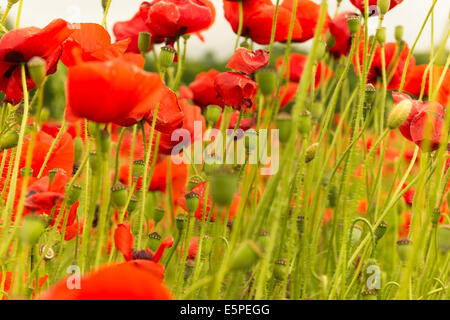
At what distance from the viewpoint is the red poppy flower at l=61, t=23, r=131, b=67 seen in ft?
1.69

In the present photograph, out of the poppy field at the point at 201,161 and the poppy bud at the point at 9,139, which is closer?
the poppy field at the point at 201,161

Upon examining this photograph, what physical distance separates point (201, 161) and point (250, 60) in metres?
0.20

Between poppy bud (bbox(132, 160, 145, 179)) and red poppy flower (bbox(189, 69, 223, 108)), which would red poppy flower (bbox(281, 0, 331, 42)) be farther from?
poppy bud (bbox(132, 160, 145, 179))

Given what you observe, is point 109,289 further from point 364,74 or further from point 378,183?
point 378,183

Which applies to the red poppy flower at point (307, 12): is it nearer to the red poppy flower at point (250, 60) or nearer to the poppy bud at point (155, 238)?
the red poppy flower at point (250, 60)

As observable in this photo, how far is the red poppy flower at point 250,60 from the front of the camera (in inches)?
24.2

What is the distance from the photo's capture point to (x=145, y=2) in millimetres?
770

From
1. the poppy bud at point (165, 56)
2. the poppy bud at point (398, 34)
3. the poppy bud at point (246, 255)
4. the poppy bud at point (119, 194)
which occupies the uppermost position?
the poppy bud at point (398, 34)

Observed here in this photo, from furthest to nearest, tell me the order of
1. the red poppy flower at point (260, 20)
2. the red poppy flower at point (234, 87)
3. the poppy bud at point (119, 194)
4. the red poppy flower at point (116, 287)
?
the red poppy flower at point (260, 20) → the red poppy flower at point (234, 87) → the poppy bud at point (119, 194) → the red poppy flower at point (116, 287)

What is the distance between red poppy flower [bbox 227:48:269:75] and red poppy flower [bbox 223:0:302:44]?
15 cm

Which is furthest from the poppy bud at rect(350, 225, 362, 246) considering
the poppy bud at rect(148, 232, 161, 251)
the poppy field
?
the poppy bud at rect(148, 232, 161, 251)

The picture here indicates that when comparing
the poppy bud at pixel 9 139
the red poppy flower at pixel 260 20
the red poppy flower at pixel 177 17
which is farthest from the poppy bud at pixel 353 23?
the poppy bud at pixel 9 139

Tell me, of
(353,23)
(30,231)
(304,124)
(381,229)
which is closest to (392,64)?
(353,23)

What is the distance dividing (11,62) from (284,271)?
13.9 inches
